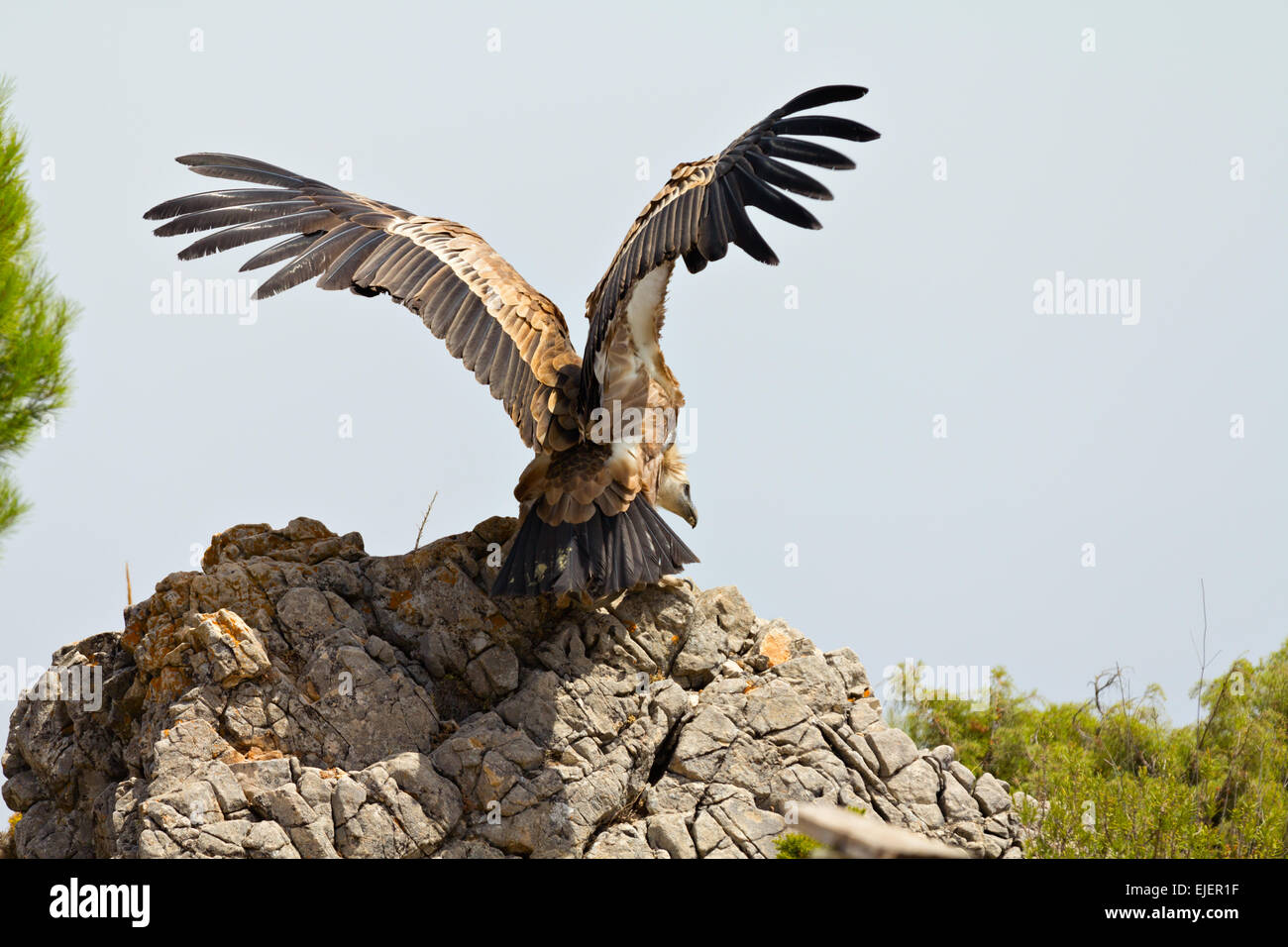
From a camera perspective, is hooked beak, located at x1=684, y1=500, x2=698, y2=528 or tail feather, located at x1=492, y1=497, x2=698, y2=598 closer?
tail feather, located at x1=492, y1=497, x2=698, y2=598

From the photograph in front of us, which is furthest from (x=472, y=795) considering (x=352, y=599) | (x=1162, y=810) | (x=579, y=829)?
(x=1162, y=810)

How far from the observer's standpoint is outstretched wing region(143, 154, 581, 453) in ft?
22.9

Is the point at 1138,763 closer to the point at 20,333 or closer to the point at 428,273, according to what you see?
the point at 428,273

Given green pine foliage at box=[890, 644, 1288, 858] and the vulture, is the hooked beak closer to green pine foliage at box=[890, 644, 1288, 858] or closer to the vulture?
the vulture

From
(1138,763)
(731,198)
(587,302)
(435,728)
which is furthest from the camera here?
(1138,763)

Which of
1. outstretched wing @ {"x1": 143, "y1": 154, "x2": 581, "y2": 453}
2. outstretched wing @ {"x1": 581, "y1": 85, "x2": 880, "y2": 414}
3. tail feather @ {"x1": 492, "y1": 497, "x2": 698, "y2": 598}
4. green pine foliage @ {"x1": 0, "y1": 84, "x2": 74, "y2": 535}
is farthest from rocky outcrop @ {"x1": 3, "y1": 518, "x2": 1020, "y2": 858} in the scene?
green pine foliage @ {"x1": 0, "y1": 84, "x2": 74, "y2": 535}

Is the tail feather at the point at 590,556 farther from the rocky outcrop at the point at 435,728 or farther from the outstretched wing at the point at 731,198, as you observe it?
the outstretched wing at the point at 731,198

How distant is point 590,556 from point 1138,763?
217 inches

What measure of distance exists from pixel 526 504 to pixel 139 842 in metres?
2.60

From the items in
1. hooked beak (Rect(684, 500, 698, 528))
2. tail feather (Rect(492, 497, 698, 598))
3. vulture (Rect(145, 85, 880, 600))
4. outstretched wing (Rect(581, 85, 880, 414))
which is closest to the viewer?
outstretched wing (Rect(581, 85, 880, 414))

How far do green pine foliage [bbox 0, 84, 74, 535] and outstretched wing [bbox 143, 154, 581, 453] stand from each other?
5799mm

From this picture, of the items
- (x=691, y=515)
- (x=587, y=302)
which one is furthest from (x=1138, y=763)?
(x=587, y=302)

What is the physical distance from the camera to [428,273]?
7211mm
